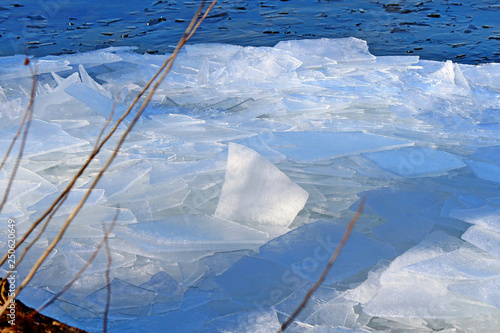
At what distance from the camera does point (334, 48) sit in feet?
14.8


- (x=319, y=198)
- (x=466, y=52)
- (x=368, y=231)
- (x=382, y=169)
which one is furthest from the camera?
(x=466, y=52)

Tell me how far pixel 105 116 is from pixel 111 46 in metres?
2.71

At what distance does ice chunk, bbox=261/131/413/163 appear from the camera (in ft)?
7.45

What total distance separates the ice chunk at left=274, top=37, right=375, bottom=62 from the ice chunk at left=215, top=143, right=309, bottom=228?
2.57m

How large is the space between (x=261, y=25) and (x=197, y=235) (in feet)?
14.6

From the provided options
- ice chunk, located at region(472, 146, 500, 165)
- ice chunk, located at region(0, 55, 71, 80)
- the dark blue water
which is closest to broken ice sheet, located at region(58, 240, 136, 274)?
ice chunk, located at region(472, 146, 500, 165)

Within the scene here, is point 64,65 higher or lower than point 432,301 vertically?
higher

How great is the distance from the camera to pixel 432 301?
150 centimetres

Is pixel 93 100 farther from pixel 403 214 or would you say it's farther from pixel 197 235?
pixel 403 214

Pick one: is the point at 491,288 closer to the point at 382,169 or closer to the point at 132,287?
the point at 382,169

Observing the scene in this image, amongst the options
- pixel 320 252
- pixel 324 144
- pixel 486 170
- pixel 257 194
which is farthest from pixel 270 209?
pixel 486 170

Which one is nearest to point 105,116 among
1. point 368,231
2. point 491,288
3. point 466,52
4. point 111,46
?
point 368,231

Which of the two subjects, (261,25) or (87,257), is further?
(261,25)

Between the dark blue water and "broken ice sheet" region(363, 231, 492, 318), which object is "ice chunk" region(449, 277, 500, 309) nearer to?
"broken ice sheet" region(363, 231, 492, 318)
